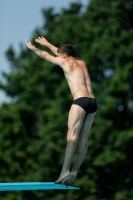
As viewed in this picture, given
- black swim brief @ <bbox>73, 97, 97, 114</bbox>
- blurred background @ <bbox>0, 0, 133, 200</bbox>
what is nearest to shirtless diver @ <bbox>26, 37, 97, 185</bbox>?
black swim brief @ <bbox>73, 97, 97, 114</bbox>

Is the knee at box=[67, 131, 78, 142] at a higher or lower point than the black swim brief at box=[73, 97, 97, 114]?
lower

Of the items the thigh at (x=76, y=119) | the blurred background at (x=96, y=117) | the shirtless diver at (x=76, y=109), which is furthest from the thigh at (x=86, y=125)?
the blurred background at (x=96, y=117)

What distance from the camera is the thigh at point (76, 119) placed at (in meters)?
7.58

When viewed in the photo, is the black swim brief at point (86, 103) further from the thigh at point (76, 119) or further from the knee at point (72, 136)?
the knee at point (72, 136)

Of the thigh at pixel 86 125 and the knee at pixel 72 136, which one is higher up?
the thigh at pixel 86 125

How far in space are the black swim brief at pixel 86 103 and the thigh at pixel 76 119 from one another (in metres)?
0.04

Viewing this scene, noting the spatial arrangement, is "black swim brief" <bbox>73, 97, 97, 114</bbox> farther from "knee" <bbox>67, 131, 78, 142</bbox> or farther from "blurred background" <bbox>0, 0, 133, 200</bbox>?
"blurred background" <bbox>0, 0, 133, 200</bbox>

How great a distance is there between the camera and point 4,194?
1157 inches

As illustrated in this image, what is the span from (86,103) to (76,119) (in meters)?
0.22

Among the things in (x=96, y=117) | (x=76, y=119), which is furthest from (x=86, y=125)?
(x=96, y=117)

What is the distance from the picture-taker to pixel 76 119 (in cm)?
759

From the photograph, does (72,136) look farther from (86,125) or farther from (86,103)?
(86,103)

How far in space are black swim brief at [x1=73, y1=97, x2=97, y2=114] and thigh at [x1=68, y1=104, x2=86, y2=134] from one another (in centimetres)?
4

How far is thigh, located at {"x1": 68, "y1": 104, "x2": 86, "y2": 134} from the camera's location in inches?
299
